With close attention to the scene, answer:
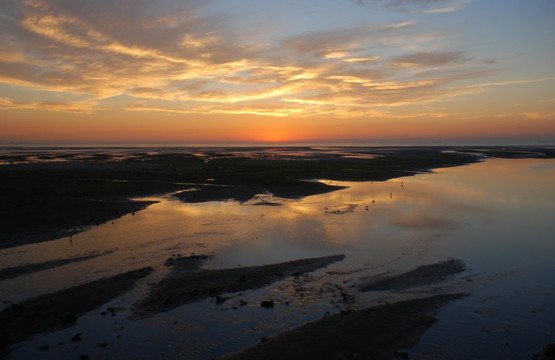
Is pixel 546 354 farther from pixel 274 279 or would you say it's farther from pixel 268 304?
pixel 274 279

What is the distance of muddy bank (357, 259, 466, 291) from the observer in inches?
590

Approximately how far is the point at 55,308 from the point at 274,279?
27.0ft

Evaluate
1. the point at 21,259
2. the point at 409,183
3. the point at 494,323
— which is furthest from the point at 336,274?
the point at 409,183

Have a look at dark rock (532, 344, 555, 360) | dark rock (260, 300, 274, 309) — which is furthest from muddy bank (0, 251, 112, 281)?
dark rock (532, 344, 555, 360)

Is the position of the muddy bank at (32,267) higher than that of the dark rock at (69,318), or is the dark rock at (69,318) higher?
the muddy bank at (32,267)

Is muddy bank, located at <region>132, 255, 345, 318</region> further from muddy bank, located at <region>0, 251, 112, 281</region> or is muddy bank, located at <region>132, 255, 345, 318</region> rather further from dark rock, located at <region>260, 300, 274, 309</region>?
muddy bank, located at <region>0, 251, 112, 281</region>

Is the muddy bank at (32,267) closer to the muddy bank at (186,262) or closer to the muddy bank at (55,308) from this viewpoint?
the muddy bank at (55,308)

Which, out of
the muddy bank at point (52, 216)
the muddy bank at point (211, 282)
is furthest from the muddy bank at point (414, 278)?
the muddy bank at point (52, 216)

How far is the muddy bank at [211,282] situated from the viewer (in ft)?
44.1

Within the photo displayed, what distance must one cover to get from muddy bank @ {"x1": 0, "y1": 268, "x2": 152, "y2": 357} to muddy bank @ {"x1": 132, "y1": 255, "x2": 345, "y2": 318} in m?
1.60

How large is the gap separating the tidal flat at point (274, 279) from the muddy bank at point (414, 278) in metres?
0.09

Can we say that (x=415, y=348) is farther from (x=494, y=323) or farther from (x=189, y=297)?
(x=189, y=297)

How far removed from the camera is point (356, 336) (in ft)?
36.4

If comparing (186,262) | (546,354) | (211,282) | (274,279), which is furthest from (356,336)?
(186,262)
